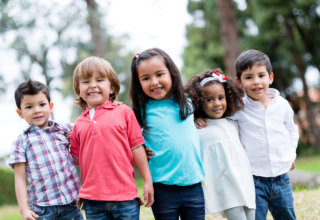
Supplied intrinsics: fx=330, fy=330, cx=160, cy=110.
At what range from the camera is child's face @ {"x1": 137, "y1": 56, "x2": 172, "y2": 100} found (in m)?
2.31

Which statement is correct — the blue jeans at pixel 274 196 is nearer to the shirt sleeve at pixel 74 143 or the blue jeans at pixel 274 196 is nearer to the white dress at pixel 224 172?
the white dress at pixel 224 172

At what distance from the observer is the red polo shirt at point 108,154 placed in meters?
2.08

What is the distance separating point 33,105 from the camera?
2375 millimetres

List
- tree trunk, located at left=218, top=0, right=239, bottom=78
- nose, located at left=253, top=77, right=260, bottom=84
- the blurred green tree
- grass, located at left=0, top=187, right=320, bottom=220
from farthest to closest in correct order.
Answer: the blurred green tree < tree trunk, located at left=218, top=0, right=239, bottom=78 < grass, located at left=0, top=187, right=320, bottom=220 < nose, located at left=253, top=77, right=260, bottom=84

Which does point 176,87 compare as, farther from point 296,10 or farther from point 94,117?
point 296,10

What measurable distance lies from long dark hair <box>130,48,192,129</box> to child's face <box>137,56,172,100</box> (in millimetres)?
42

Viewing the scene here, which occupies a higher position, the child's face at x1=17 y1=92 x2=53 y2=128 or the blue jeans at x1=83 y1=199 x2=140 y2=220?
the child's face at x1=17 y1=92 x2=53 y2=128

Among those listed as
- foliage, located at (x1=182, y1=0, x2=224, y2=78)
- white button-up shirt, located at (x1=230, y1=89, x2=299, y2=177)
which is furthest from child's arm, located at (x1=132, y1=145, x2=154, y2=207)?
foliage, located at (x1=182, y1=0, x2=224, y2=78)

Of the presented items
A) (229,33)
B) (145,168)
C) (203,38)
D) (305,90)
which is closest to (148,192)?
(145,168)

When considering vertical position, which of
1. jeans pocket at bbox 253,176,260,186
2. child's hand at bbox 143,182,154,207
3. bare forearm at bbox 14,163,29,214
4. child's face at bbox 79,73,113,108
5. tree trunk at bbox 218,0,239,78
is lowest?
jeans pocket at bbox 253,176,260,186

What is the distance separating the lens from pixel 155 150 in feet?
7.45

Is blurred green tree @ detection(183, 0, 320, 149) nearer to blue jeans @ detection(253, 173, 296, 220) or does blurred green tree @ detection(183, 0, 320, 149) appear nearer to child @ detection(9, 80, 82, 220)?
blue jeans @ detection(253, 173, 296, 220)

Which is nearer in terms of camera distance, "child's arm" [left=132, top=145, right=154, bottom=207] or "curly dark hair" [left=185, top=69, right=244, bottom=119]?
"child's arm" [left=132, top=145, right=154, bottom=207]

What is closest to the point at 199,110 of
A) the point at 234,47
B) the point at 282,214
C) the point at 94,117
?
the point at 94,117
